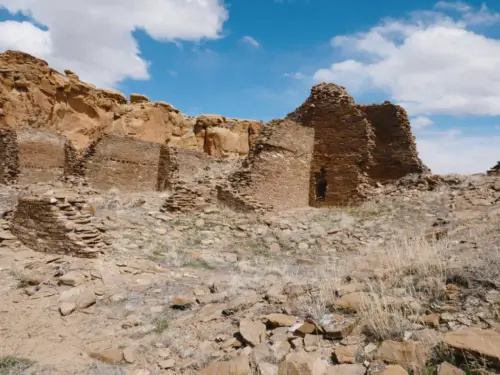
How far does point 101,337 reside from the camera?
4.56 meters

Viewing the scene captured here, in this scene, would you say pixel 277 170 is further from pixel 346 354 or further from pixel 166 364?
pixel 346 354

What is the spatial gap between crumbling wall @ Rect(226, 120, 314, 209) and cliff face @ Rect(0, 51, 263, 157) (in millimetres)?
9319


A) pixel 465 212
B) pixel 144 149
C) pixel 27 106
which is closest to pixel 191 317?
pixel 465 212

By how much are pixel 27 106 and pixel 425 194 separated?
76.9ft

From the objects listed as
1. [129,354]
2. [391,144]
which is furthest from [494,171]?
[129,354]

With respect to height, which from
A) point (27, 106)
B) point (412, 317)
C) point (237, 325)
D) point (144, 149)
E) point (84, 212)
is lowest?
point (237, 325)

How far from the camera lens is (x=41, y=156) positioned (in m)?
17.5

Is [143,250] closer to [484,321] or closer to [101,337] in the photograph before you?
[101,337]

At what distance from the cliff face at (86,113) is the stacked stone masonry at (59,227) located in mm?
11952

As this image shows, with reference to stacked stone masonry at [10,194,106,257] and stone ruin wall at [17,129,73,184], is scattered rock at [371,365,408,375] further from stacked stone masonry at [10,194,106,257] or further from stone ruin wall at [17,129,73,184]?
stone ruin wall at [17,129,73,184]

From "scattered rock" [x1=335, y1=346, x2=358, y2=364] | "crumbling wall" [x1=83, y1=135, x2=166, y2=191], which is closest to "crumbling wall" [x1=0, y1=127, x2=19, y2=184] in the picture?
"crumbling wall" [x1=83, y1=135, x2=166, y2=191]

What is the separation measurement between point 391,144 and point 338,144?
217cm

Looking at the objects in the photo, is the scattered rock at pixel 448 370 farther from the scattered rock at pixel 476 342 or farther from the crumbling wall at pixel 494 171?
the crumbling wall at pixel 494 171

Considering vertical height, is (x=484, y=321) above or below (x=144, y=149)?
below
